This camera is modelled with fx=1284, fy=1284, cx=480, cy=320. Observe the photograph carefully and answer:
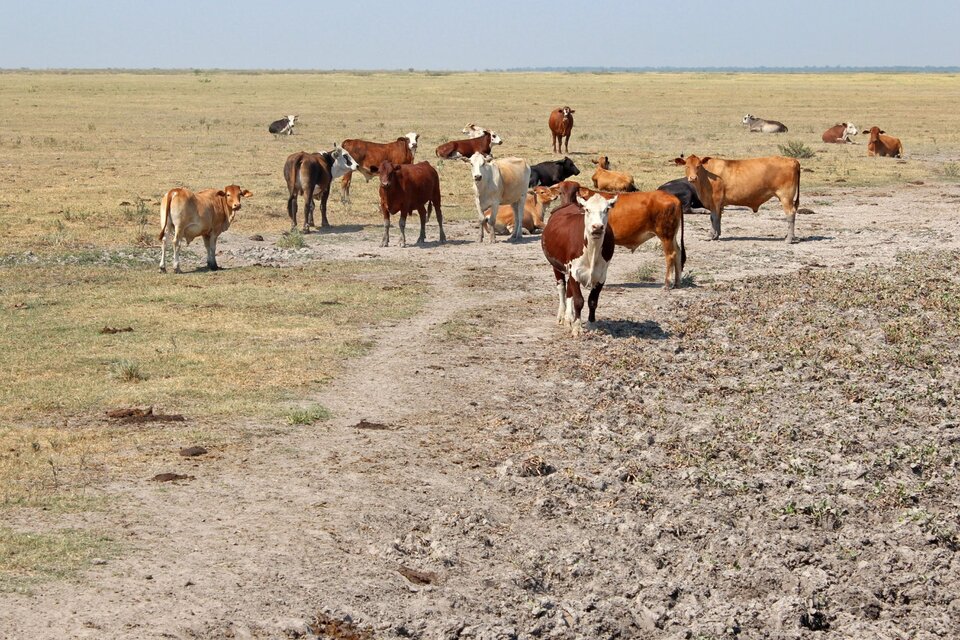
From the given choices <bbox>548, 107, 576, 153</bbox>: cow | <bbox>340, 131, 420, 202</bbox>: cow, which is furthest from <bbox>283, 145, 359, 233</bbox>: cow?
<bbox>548, 107, 576, 153</bbox>: cow

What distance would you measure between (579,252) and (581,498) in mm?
4506

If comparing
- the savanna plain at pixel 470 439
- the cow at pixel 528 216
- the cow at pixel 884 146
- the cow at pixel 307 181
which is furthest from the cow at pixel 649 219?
the cow at pixel 884 146

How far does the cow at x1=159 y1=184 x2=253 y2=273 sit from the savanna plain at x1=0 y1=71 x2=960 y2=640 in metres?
0.40

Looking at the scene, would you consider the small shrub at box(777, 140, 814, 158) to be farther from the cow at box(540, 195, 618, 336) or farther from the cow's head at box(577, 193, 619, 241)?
the cow's head at box(577, 193, 619, 241)

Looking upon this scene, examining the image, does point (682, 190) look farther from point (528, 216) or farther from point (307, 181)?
point (307, 181)

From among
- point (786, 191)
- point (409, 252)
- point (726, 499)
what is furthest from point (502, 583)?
point (786, 191)

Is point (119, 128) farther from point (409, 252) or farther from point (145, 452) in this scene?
point (145, 452)

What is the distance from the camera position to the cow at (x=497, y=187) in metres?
18.0

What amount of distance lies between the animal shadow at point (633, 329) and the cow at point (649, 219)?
1.76m

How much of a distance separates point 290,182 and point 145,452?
449 inches

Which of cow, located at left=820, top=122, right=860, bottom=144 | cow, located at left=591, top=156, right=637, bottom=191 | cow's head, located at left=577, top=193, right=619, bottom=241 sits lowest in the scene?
cow, located at left=820, top=122, right=860, bottom=144

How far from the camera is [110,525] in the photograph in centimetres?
693

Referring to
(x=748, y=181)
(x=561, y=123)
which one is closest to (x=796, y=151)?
(x=561, y=123)

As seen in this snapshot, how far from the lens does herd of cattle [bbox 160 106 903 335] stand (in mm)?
12086
